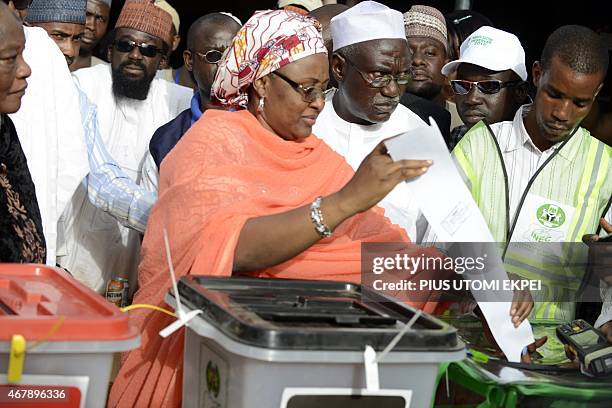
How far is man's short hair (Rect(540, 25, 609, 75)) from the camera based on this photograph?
3881 mm

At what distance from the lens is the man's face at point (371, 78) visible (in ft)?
14.4

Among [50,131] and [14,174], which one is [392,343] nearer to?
[14,174]

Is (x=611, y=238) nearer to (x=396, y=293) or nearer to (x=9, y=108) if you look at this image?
(x=396, y=293)

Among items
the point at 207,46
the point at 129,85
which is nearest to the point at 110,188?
the point at 129,85

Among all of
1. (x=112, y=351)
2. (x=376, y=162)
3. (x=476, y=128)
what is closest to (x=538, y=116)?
(x=476, y=128)

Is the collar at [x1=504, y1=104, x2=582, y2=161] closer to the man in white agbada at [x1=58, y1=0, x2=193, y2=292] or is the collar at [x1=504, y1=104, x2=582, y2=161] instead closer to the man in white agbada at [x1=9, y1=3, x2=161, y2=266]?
the man in white agbada at [x1=9, y1=3, x2=161, y2=266]

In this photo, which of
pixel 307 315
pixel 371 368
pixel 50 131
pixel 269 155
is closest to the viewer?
pixel 371 368

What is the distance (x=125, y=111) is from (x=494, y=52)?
209cm

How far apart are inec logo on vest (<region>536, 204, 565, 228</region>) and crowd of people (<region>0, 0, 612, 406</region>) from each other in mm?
24

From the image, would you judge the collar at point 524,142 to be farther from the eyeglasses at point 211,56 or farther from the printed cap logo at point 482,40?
the eyeglasses at point 211,56

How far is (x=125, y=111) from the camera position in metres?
5.70

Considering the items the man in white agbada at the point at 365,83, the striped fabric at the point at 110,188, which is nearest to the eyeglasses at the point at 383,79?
the man in white agbada at the point at 365,83

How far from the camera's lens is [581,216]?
12.5ft

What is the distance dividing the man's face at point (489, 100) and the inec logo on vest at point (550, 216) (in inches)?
49.4
